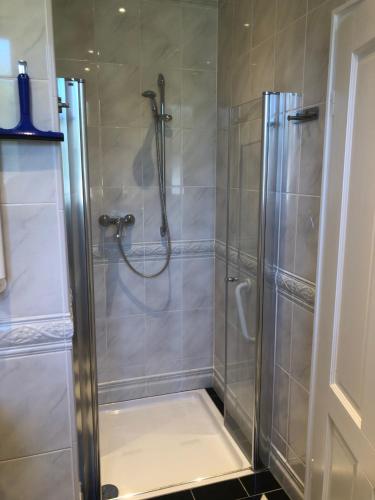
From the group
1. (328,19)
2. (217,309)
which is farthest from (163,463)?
(328,19)

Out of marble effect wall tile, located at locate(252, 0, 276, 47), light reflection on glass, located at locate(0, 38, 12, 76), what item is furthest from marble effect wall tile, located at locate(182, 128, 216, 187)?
light reflection on glass, located at locate(0, 38, 12, 76)

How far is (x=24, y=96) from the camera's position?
4.17 feet

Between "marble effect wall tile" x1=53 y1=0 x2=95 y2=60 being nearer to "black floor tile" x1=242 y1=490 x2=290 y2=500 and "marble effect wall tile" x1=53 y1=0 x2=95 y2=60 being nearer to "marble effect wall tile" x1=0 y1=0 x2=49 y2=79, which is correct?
"marble effect wall tile" x1=0 y1=0 x2=49 y2=79

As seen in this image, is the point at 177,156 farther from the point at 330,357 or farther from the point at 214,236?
the point at 330,357

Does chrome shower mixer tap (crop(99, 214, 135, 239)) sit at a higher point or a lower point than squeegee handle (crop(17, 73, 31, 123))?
lower

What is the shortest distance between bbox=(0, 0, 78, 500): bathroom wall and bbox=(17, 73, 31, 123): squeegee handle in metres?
0.03

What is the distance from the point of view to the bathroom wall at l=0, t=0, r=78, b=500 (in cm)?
128

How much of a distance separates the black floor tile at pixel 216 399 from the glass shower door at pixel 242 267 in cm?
27

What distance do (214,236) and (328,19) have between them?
1.48 meters

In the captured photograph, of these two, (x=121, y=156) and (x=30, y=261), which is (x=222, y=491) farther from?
(x=121, y=156)

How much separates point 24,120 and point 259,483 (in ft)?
6.23

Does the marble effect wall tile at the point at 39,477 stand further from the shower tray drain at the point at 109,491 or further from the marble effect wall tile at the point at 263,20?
the marble effect wall tile at the point at 263,20

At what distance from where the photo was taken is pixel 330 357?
4.28 feet

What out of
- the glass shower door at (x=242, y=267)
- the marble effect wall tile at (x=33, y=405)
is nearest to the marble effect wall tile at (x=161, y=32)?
the glass shower door at (x=242, y=267)
